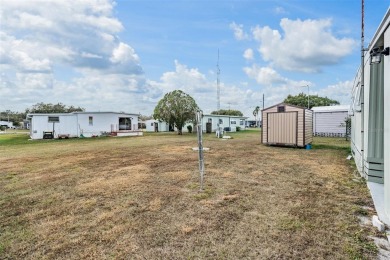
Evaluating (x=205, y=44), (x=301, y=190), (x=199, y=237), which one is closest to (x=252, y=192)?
(x=301, y=190)

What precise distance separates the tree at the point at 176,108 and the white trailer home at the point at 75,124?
4314 mm

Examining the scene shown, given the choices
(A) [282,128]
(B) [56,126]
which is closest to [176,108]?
(B) [56,126]

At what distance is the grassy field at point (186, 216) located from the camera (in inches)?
112

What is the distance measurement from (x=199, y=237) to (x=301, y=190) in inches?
119

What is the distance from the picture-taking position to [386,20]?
151 inches

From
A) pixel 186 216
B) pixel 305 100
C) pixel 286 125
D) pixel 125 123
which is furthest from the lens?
pixel 305 100

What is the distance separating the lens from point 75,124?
84.9 ft

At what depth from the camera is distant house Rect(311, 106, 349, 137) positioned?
70.9 ft

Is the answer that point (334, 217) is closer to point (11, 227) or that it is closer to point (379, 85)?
point (379, 85)

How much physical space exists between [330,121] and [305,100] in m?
24.5

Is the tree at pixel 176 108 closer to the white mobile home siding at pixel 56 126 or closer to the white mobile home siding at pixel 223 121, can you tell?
the white mobile home siding at pixel 223 121

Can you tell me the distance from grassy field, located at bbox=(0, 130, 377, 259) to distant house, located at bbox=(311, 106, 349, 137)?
1755cm

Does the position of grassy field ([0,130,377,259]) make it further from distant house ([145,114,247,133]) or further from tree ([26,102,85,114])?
Result: tree ([26,102,85,114])

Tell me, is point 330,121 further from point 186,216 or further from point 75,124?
point 75,124
